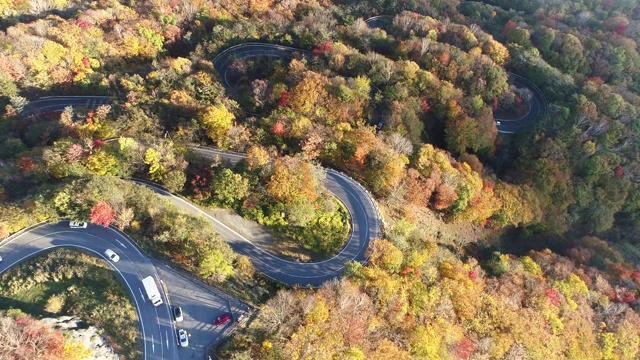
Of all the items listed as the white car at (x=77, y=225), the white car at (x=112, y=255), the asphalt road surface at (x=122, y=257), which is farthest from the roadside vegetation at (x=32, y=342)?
the white car at (x=77, y=225)

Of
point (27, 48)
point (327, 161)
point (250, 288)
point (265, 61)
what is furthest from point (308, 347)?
point (27, 48)

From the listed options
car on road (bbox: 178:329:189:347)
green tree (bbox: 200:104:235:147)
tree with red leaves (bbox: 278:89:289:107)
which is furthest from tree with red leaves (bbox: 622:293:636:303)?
green tree (bbox: 200:104:235:147)

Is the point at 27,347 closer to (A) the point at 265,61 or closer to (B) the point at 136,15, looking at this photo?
(A) the point at 265,61

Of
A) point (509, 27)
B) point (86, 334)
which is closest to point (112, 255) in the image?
point (86, 334)

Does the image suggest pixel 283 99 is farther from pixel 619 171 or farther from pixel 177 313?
pixel 619 171

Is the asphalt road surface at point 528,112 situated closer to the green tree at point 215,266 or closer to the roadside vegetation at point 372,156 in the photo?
the roadside vegetation at point 372,156
